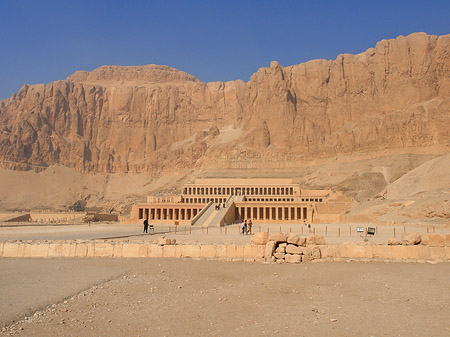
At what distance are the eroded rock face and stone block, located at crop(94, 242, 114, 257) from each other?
320 ft

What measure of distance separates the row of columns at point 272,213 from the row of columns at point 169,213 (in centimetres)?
699

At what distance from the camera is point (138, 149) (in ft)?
516

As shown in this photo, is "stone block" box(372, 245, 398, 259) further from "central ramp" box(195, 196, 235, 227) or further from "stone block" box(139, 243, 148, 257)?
"central ramp" box(195, 196, 235, 227)

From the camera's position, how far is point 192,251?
21.8 m

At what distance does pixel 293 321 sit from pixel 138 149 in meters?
150

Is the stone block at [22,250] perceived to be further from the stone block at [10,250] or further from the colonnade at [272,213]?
the colonnade at [272,213]

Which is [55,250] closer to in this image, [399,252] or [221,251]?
[221,251]

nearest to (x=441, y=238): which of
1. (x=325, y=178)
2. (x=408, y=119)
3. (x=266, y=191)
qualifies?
(x=266, y=191)

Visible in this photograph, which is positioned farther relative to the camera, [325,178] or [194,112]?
[194,112]

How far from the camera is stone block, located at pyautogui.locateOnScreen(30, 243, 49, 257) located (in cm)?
2219

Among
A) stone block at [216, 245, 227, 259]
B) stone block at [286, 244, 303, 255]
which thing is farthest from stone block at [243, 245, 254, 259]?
stone block at [286, 244, 303, 255]

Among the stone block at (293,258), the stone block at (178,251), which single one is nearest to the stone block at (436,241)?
the stone block at (293,258)

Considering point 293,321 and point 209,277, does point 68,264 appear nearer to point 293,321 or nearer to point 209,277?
point 209,277

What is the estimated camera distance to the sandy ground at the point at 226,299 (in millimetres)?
10500
